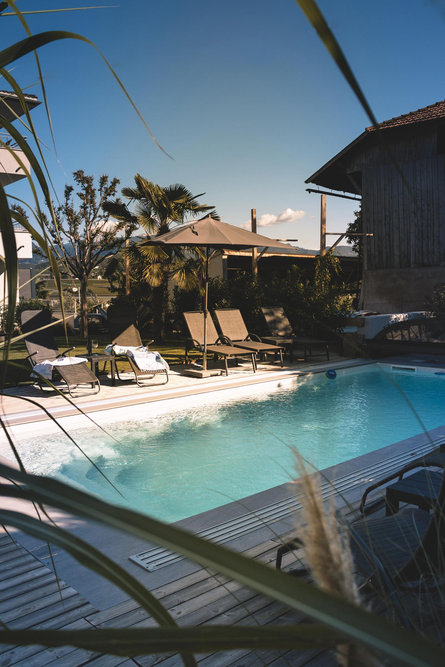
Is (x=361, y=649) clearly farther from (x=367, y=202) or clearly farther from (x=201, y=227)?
(x=367, y=202)

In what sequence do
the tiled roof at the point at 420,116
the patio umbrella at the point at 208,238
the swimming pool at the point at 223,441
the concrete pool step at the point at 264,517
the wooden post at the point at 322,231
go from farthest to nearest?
the wooden post at the point at 322,231
the tiled roof at the point at 420,116
the patio umbrella at the point at 208,238
the swimming pool at the point at 223,441
the concrete pool step at the point at 264,517

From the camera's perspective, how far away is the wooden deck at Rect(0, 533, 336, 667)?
87.3 inches

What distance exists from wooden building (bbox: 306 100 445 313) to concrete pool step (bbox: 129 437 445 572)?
42.0ft

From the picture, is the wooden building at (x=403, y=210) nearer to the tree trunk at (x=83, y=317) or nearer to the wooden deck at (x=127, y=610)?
the tree trunk at (x=83, y=317)

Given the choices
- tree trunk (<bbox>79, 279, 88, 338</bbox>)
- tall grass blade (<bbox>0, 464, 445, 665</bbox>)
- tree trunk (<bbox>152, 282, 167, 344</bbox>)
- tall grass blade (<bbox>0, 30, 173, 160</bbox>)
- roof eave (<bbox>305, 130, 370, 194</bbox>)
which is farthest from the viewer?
tree trunk (<bbox>79, 279, 88, 338</bbox>)

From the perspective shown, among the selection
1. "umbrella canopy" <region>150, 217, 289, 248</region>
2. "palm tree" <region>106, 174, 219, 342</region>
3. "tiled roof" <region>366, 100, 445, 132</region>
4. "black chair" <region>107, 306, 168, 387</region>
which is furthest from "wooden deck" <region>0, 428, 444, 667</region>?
"tiled roof" <region>366, 100, 445, 132</region>

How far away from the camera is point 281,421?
780 centimetres

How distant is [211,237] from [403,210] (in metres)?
9.87

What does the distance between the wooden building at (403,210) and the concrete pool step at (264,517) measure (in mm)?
12805

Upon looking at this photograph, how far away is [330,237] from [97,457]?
14.8 m

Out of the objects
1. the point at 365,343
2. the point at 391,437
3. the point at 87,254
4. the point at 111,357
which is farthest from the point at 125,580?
the point at 87,254

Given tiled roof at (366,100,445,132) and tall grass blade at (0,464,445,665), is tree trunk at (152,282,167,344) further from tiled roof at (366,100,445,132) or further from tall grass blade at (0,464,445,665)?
tall grass blade at (0,464,445,665)

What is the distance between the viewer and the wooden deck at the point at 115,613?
2.22 metres

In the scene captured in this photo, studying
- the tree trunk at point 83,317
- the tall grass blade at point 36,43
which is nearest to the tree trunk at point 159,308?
the tree trunk at point 83,317
